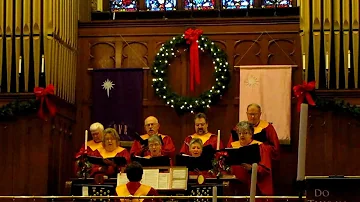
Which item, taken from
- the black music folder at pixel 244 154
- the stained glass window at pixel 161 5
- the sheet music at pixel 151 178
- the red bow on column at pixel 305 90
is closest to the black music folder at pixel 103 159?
the sheet music at pixel 151 178

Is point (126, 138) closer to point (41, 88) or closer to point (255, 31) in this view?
point (41, 88)

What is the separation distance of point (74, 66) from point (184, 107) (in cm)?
179

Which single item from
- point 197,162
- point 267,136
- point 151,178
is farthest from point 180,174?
point 267,136

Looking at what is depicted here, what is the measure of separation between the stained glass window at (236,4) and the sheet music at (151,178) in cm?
436

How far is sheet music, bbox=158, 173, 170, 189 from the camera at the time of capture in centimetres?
862

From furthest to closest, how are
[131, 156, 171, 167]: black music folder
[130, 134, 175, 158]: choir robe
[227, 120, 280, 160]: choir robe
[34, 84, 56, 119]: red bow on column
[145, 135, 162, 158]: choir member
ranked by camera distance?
[34, 84, 56, 119]: red bow on column
[130, 134, 175, 158]: choir robe
[227, 120, 280, 160]: choir robe
[145, 135, 162, 158]: choir member
[131, 156, 171, 167]: black music folder

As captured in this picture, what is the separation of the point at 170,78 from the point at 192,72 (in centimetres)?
40

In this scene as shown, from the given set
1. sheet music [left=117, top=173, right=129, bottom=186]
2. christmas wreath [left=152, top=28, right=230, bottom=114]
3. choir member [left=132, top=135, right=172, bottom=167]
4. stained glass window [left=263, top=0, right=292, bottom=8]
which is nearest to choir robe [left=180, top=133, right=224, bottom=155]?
choir member [left=132, top=135, right=172, bottom=167]

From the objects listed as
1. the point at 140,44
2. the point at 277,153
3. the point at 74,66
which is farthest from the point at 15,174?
the point at 277,153

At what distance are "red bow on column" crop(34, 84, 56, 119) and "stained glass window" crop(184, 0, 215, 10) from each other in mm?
3104

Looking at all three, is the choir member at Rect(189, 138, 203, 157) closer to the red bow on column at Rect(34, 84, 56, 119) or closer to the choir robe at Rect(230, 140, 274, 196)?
the choir robe at Rect(230, 140, 274, 196)

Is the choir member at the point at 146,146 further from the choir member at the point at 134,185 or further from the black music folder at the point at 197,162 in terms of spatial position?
the choir member at the point at 134,185

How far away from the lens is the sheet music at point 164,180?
8617 millimetres

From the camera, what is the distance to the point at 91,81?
1186 centimetres
